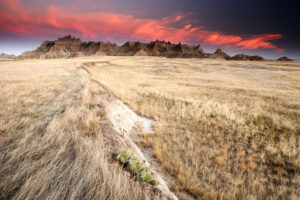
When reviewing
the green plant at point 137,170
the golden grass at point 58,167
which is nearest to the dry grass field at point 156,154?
the golden grass at point 58,167

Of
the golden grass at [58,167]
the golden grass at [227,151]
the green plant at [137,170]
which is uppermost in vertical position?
the golden grass at [58,167]

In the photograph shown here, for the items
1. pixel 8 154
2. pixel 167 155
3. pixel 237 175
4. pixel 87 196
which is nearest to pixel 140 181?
pixel 87 196

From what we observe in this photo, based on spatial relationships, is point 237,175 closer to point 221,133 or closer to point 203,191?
point 203,191

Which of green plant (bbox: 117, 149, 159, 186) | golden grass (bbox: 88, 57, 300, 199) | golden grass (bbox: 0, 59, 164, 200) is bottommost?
golden grass (bbox: 88, 57, 300, 199)

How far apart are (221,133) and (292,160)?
253 centimetres

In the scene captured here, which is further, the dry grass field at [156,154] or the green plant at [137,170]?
the green plant at [137,170]

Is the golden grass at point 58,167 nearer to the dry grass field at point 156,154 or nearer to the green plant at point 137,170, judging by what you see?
the dry grass field at point 156,154

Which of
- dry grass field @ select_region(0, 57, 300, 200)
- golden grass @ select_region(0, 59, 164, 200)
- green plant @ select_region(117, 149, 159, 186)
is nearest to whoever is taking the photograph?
golden grass @ select_region(0, 59, 164, 200)

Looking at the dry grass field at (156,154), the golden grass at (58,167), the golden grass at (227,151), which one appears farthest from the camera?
the golden grass at (227,151)

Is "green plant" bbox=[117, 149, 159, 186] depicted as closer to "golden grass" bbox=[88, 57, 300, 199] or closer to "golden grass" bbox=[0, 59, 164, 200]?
"golden grass" bbox=[0, 59, 164, 200]

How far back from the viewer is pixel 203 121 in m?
8.11

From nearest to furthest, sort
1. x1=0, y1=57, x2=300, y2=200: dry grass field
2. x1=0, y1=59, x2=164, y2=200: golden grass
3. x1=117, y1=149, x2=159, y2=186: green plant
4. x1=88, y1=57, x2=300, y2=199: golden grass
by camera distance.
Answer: x1=0, y1=59, x2=164, y2=200: golden grass
x1=0, y1=57, x2=300, y2=200: dry grass field
x1=117, y1=149, x2=159, y2=186: green plant
x1=88, y1=57, x2=300, y2=199: golden grass

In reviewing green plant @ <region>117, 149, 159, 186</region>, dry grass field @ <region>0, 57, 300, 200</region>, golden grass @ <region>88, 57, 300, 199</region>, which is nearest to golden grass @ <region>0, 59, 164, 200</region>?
dry grass field @ <region>0, 57, 300, 200</region>

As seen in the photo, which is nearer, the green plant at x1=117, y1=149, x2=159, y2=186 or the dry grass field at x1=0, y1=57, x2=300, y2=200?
the dry grass field at x1=0, y1=57, x2=300, y2=200
